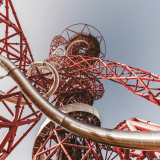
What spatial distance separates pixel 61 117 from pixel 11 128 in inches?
90.4

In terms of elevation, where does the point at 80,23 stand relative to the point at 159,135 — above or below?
above

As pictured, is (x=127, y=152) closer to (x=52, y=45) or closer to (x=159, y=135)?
(x=159, y=135)

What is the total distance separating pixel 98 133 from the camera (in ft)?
17.1

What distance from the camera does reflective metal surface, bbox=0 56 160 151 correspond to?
4.59 metres

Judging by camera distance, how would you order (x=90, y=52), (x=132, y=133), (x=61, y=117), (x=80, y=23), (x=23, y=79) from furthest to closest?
(x=90, y=52) → (x=80, y=23) → (x=23, y=79) → (x=61, y=117) → (x=132, y=133)

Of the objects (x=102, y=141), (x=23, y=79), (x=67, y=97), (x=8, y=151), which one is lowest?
(x=8, y=151)

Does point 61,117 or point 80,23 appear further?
point 80,23

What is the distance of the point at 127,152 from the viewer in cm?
Result: 717

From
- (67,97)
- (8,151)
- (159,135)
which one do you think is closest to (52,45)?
(67,97)

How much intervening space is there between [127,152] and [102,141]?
3.12m

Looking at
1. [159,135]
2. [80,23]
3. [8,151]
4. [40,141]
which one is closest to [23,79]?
[8,151]

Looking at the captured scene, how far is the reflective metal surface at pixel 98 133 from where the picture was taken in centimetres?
A: 459

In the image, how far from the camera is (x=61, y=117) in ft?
18.7

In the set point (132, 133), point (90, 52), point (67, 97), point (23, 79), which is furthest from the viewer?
point (90, 52)
